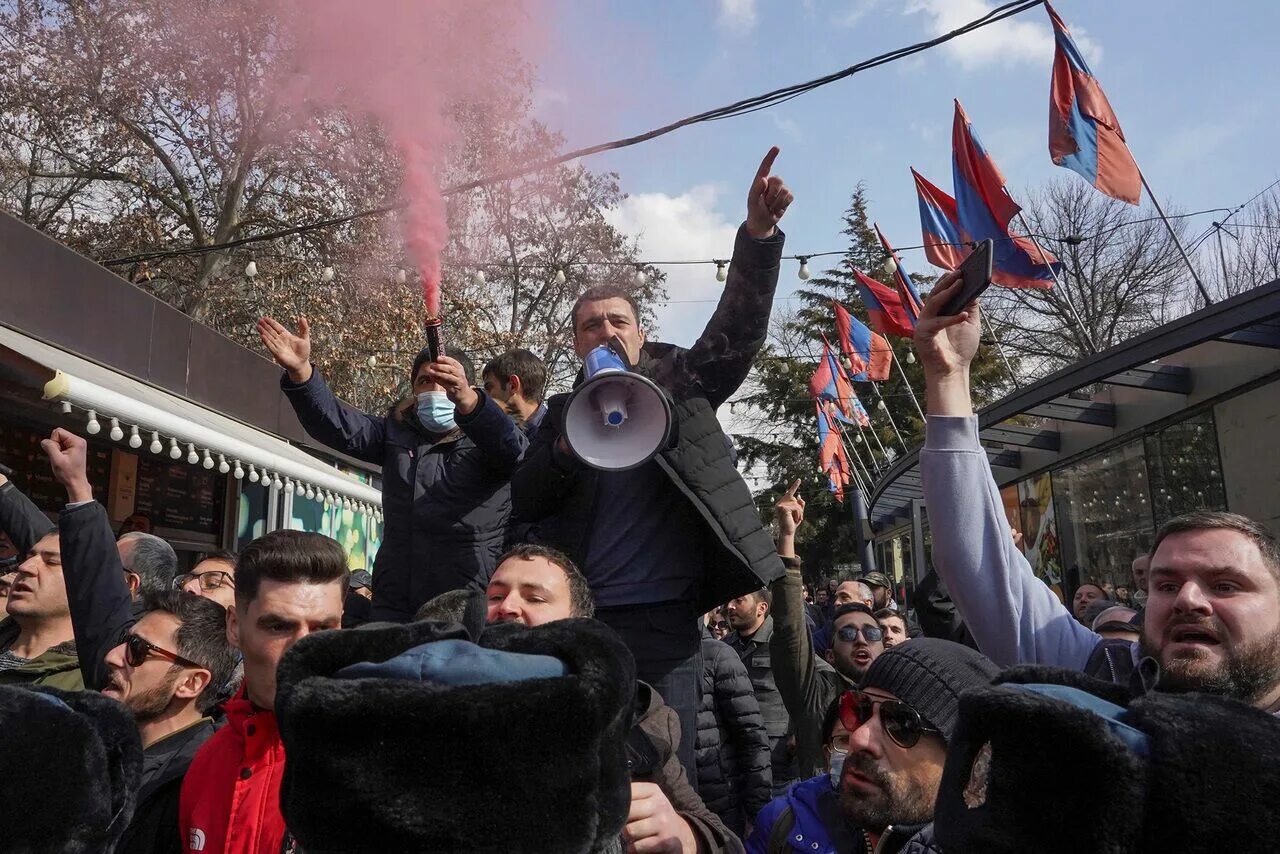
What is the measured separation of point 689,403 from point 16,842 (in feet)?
6.87

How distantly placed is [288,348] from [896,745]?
281 cm

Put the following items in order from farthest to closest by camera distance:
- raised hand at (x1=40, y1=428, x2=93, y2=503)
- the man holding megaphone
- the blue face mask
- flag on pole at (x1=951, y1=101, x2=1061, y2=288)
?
flag on pole at (x1=951, y1=101, x2=1061, y2=288)
the blue face mask
raised hand at (x1=40, y1=428, x2=93, y2=503)
the man holding megaphone

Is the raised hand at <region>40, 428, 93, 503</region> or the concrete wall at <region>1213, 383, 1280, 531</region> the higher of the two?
the concrete wall at <region>1213, 383, 1280, 531</region>

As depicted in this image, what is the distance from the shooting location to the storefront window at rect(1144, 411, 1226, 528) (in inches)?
392

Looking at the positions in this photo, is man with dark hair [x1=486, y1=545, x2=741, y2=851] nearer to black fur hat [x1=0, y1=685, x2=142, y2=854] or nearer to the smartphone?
black fur hat [x1=0, y1=685, x2=142, y2=854]

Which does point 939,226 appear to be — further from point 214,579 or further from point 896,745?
point 896,745

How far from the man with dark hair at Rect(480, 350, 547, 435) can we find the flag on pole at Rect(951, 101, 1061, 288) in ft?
25.6

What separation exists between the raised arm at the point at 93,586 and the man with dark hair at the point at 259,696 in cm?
39

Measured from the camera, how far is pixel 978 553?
2.27 meters

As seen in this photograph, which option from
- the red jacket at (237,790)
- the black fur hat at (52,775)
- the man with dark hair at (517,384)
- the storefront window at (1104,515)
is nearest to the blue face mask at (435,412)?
the man with dark hair at (517,384)

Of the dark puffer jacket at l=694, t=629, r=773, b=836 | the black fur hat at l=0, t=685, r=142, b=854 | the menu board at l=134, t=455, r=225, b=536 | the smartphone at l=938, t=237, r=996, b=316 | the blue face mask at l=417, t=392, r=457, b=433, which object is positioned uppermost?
the menu board at l=134, t=455, r=225, b=536

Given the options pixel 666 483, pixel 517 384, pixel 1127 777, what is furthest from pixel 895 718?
pixel 517 384

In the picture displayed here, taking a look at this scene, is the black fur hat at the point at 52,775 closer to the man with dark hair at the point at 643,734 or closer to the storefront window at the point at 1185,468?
the man with dark hair at the point at 643,734

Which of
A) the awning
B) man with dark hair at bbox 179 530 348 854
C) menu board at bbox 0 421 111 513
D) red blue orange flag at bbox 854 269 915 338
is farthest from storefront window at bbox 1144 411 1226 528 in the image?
menu board at bbox 0 421 111 513
